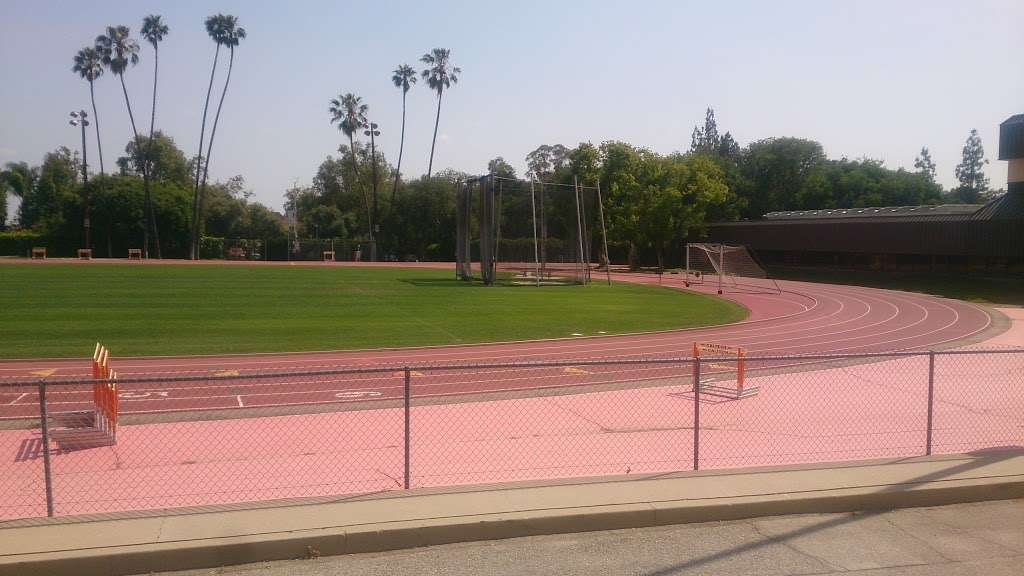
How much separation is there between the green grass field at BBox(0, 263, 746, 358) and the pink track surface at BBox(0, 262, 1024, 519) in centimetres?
267

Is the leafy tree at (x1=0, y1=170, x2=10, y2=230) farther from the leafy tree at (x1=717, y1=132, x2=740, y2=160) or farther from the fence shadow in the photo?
the fence shadow

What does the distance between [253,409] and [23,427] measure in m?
3.35

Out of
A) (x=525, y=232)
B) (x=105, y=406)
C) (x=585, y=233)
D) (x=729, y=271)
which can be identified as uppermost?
(x=525, y=232)

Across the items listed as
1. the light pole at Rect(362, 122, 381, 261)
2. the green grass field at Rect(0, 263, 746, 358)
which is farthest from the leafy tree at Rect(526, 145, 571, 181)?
the green grass field at Rect(0, 263, 746, 358)

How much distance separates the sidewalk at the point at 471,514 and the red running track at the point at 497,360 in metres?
1.60

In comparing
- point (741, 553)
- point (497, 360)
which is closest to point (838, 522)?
point (741, 553)

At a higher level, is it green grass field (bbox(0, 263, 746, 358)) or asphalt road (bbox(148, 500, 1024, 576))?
green grass field (bbox(0, 263, 746, 358))

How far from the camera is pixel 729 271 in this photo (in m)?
54.1

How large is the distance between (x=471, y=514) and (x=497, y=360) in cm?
1262

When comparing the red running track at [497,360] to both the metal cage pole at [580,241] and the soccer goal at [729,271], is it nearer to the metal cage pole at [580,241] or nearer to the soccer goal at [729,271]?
the soccer goal at [729,271]

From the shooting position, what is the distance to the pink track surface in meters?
10.0

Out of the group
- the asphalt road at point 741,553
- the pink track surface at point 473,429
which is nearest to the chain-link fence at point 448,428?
the pink track surface at point 473,429

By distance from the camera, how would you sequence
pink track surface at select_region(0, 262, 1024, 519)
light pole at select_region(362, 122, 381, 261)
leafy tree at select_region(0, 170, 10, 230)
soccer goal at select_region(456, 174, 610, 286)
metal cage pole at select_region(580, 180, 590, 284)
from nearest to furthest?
pink track surface at select_region(0, 262, 1024, 519) → soccer goal at select_region(456, 174, 610, 286) → metal cage pole at select_region(580, 180, 590, 284) → light pole at select_region(362, 122, 381, 261) → leafy tree at select_region(0, 170, 10, 230)

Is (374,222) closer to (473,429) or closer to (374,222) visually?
(374,222)
